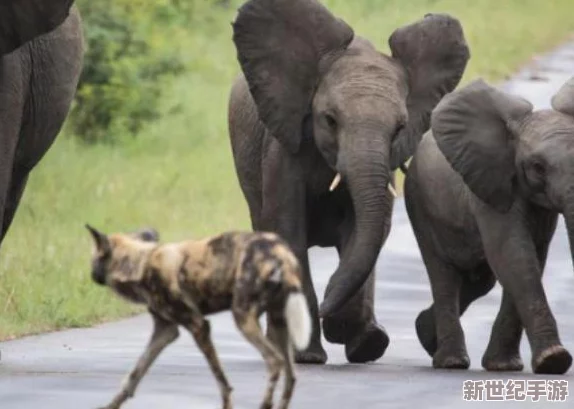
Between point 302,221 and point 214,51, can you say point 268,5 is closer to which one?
point 302,221

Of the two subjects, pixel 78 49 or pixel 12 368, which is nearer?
pixel 12 368

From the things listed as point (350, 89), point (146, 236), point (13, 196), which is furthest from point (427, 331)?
point (146, 236)

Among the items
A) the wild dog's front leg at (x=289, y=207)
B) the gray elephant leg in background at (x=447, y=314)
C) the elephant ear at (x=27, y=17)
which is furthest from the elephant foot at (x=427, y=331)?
the elephant ear at (x=27, y=17)

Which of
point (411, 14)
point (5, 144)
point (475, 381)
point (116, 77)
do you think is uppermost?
point (5, 144)

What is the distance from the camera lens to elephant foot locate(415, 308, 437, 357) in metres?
14.6

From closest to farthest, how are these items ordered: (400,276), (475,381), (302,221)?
(475,381), (302,221), (400,276)

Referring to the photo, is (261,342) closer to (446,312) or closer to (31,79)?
(446,312)

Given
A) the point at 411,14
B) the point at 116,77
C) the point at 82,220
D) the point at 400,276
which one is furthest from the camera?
the point at 411,14

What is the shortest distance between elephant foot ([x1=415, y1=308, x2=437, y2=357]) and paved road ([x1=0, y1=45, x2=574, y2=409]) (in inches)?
4.4

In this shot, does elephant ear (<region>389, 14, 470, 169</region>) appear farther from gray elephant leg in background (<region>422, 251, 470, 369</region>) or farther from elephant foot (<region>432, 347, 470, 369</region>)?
elephant foot (<region>432, 347, 470, 369</region>)

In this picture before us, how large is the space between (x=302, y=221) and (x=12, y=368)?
7.75 ft

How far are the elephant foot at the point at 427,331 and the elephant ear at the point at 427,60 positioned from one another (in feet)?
3.77

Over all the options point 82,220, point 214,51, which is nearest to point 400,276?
point 82,220

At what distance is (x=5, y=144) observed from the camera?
42.8 feet
